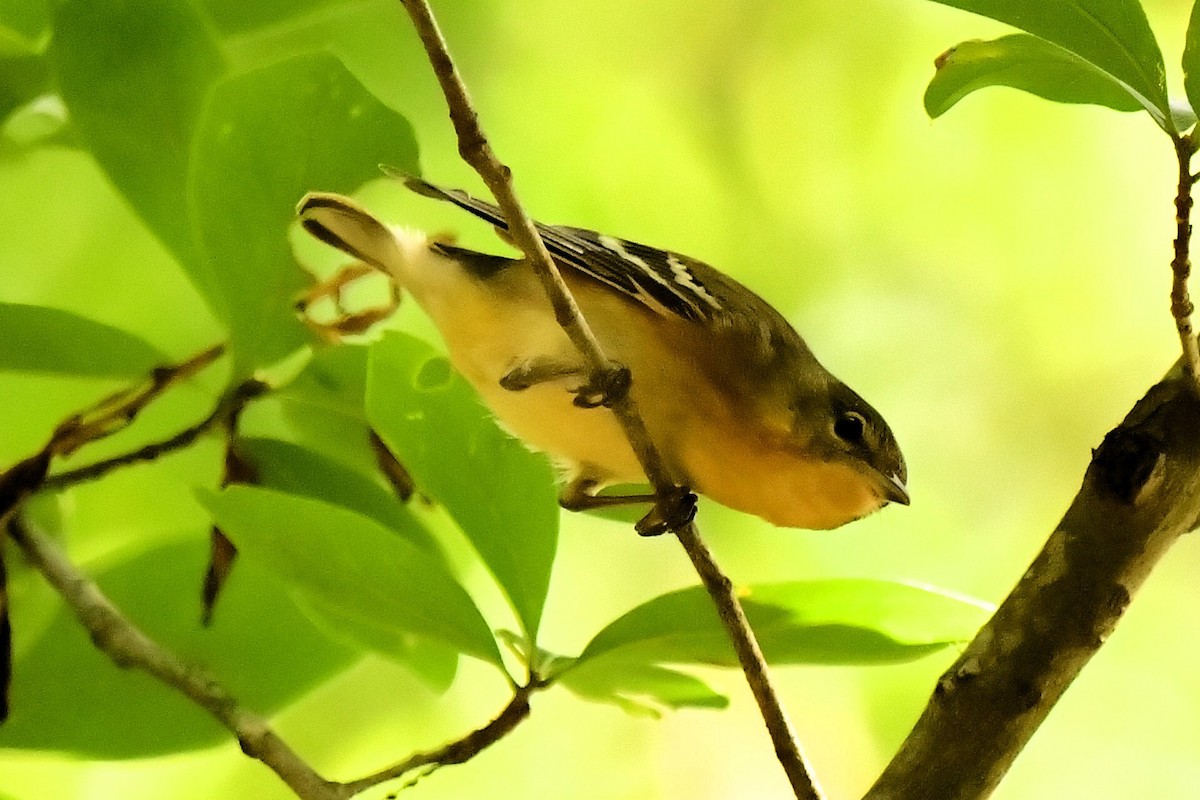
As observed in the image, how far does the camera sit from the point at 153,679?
0.84 meters

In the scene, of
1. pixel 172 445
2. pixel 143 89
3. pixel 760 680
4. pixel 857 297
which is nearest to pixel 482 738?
pixel 760 680

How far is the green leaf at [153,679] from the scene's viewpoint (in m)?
0.83

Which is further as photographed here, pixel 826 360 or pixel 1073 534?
pixel 826 360

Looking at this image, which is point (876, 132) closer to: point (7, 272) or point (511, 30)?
point (511, 30)

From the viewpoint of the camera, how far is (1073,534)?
74cm

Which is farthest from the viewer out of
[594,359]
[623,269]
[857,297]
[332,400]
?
[857,297]

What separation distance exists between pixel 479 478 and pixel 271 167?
0.29m

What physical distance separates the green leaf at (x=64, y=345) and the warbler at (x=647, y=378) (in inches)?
7.4

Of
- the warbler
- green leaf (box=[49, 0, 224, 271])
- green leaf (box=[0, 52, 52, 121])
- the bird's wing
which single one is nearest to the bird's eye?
the warbler

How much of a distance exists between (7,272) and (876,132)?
1.33m

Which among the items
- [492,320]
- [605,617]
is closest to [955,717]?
[492,320]

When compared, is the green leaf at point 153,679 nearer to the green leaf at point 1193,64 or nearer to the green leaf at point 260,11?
the green leaf at point 260,11

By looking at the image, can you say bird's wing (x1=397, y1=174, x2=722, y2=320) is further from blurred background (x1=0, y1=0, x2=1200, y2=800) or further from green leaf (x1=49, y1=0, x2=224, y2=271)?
blurred background (x1=0, y1=0, x2=1200, y2=800)

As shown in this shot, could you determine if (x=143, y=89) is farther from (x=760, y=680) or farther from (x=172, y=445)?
(x=760, y=680)
